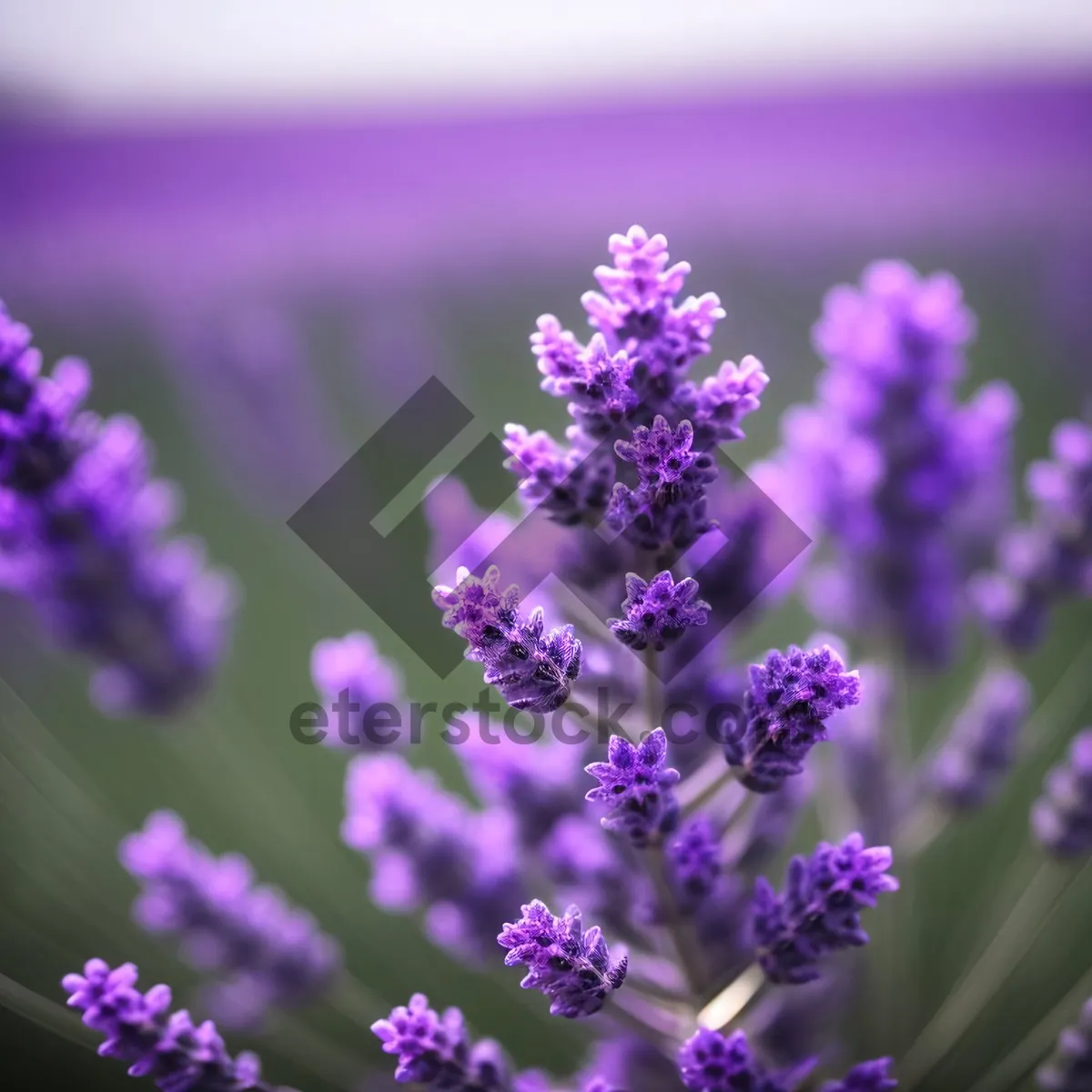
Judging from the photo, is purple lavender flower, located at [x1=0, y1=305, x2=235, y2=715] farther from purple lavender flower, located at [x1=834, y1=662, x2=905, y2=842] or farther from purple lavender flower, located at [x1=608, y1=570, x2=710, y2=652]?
purple lavender flower, located at [x1=834, y1=662, x2=905, y2=842]

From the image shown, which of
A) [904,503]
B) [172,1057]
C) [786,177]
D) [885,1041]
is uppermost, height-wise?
[786,177]

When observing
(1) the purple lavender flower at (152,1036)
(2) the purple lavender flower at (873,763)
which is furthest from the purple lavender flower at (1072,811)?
(1) the purple lavender flower at (152,1036)

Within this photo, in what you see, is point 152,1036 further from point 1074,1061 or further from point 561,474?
point 1074,1061

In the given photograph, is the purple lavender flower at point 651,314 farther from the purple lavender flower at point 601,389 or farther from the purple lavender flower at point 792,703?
the purple lavender flower at point 792,703

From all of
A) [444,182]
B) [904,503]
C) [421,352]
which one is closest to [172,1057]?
[904,503]

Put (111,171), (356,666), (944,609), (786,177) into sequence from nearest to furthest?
1. (356,666)
2. (944,609)
3. (111,171)
4. (786,177)

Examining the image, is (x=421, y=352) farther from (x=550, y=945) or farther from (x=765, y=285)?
(x=550, y=945)
